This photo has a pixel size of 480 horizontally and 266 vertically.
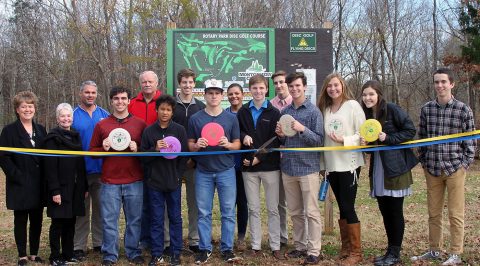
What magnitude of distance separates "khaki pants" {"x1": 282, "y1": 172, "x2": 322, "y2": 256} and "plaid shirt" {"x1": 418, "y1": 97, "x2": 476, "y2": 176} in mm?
1415

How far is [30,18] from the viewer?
38844 millimetres

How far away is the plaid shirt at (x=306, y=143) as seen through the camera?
596cm

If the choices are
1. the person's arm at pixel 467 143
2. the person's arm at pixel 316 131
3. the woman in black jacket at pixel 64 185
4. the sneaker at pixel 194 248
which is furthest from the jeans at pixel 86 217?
the person's arm at pixel 467 143

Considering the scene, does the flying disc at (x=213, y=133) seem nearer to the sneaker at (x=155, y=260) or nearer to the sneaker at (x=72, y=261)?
the sneaker at (x=155, y=260)

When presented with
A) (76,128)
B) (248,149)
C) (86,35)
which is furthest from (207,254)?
(86,35)

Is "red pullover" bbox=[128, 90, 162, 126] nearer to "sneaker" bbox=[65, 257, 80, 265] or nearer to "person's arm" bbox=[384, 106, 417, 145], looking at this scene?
"sneaker" bbox=[65, 257, 80, 265]

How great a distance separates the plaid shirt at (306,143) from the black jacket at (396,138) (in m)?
0.76

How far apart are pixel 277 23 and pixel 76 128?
3154 cm

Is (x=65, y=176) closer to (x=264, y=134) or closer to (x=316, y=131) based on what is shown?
(x=264, y=134)

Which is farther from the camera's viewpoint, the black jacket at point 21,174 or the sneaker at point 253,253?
the sneaker at point 253,253

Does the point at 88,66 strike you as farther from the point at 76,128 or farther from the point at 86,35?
the point at 76,128

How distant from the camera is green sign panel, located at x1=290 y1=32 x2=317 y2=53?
7832 millimetres

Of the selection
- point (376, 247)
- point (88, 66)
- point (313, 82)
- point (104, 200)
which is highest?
point (88, 66)

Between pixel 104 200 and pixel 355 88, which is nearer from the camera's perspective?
pixel 104 200
